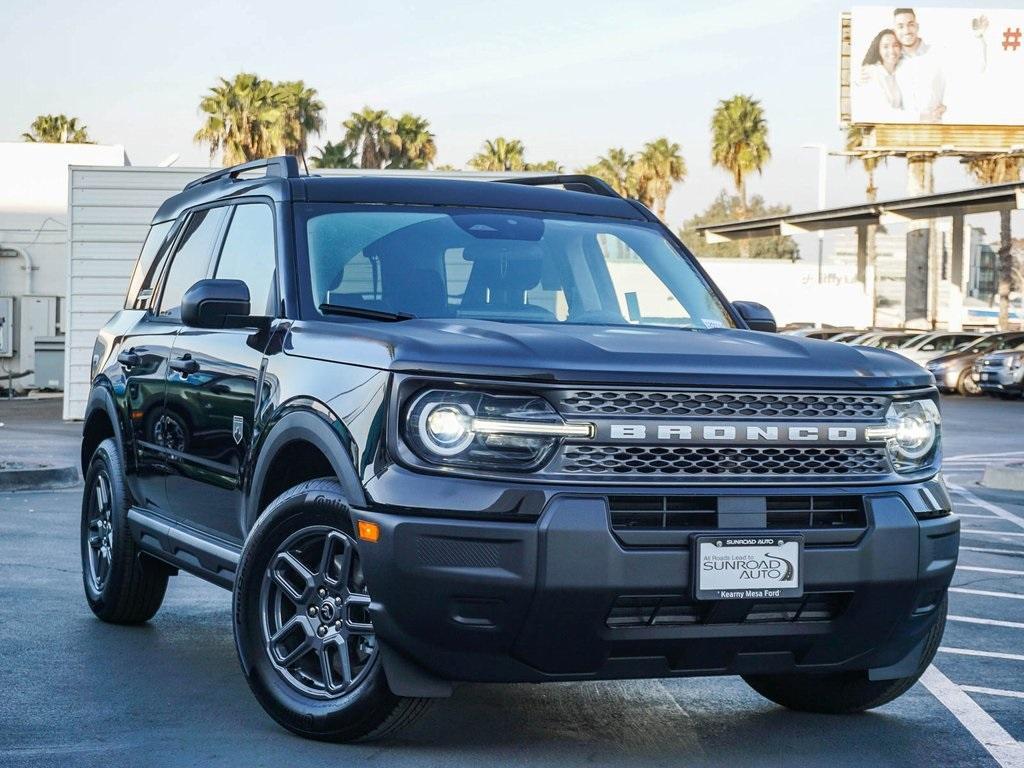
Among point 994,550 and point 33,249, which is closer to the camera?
point 994,550

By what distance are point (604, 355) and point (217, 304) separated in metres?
1.63

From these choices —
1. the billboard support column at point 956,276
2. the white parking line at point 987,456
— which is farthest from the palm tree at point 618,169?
the white parking line at point 987,456

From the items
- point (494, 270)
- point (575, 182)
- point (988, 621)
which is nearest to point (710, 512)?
point (494, 270)

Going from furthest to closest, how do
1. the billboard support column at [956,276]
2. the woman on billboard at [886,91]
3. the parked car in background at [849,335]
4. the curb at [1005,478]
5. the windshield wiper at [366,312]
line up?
1. the woman on billboard at [886,91]
2. the billboard support column at [956,276]
3. the parked car in background at [849,335]
4. the curb at [1005,478]
5. the windshield wiper at [366,312]

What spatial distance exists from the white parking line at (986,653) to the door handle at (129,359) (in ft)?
12.1

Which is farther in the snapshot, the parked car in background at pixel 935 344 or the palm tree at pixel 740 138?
the palm tree at pixel 740 138

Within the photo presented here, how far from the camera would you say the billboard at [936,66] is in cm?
6038

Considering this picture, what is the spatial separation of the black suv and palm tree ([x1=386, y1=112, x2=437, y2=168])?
202ft

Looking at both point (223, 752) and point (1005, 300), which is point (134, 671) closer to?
point (223, 752)

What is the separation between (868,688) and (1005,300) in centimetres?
4755

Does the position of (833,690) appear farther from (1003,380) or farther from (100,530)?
(1003,380)

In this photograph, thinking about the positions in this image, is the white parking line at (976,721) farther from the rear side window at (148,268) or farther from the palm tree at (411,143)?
the palm tree at (411,143)

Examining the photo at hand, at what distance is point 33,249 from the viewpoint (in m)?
34.8

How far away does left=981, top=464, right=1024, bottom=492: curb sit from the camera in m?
16.6
